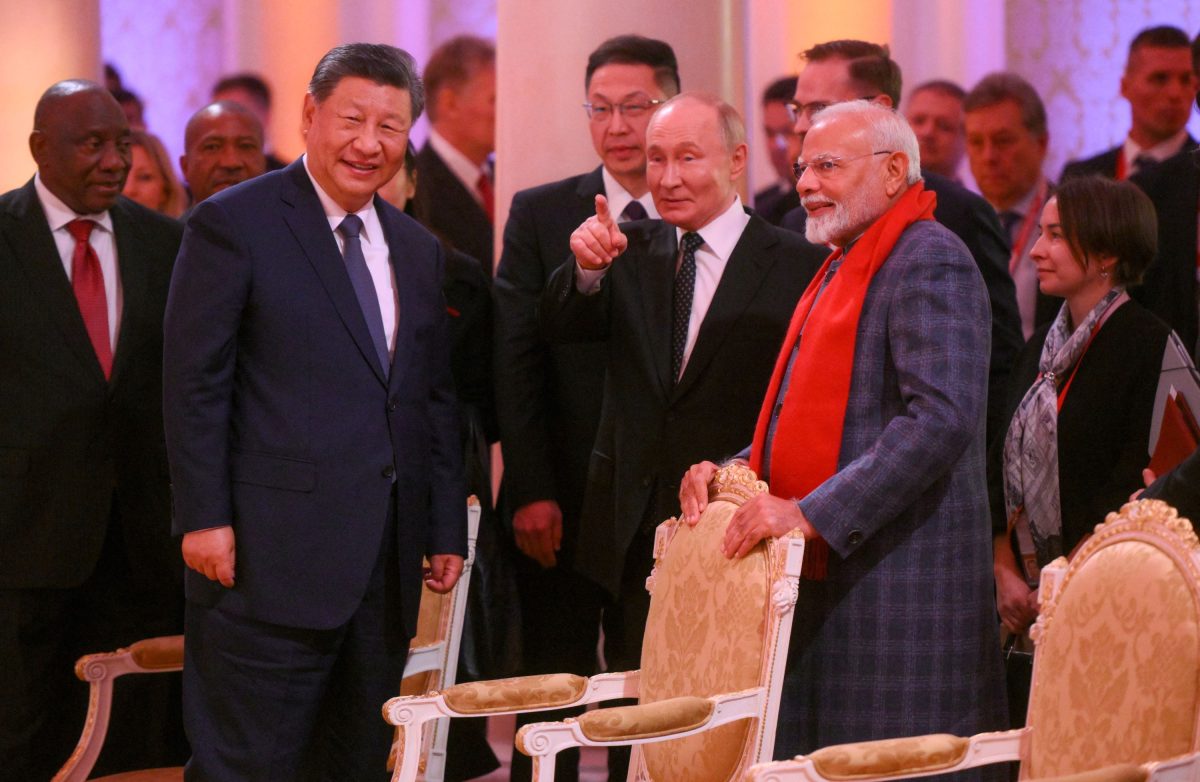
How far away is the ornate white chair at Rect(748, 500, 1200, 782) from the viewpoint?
7.26 feet

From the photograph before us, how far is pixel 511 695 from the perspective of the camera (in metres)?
2.68

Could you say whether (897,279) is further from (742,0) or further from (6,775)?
(6,775)

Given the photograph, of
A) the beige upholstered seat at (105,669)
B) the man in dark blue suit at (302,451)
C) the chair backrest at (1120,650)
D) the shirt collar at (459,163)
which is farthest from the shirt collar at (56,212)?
the shirt collar at (459,163)

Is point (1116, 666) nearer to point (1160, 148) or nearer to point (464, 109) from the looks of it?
point (1160, 148)

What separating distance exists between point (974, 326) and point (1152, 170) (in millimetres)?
1984

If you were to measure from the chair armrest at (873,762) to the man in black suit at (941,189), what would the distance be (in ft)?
5.36

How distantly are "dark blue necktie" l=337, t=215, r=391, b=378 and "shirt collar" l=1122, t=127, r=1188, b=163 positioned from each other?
3.30 metres

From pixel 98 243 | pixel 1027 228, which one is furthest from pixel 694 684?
pixel 1027 228

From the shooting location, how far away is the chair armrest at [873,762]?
2.23 metres

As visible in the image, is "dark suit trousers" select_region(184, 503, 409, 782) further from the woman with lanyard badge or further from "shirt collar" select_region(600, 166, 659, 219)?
the woman with lanyard badge

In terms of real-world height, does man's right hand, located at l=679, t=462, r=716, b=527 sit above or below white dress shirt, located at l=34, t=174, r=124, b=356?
below

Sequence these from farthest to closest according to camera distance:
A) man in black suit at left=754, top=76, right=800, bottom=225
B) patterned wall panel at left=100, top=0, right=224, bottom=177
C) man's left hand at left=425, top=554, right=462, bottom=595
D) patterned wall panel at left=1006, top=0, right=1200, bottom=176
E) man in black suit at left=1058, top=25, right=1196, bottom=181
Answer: patterned wall panel at left=100, top=0, right=224, bottom=177 < patterned wall panel at left=1006, top=0, right=1200, bottom=176 < man in black suit at left=754, top=76, right=800, bottom=225 < man in black suit at left=1058, top=25, right=1196, bottom=181 < man's left hand at left=425, top=554, right=462, bottom=595

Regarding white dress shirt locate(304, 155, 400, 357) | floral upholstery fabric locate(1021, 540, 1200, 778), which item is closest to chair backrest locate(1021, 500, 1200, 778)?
floral upholstery fabric locate(1021, 540, 1200, 778)

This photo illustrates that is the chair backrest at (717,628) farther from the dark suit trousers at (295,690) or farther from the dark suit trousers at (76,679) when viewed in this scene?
the dark suit trousers at (76,679)
